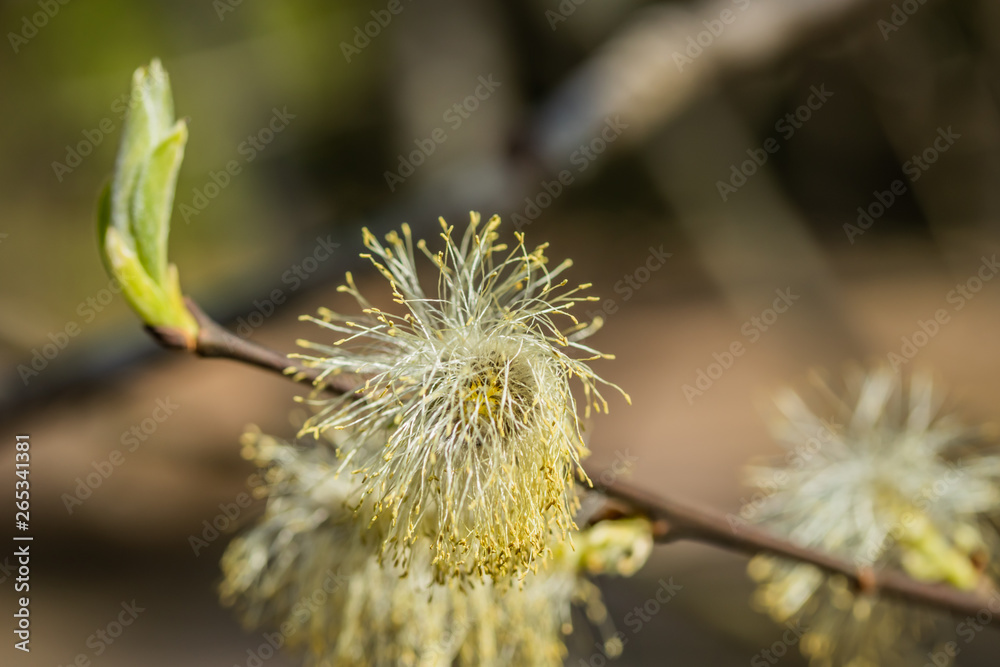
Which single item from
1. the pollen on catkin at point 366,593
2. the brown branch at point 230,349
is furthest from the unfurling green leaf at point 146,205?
the pollen on catkin at point 366,593

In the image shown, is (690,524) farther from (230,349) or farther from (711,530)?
(230,349)

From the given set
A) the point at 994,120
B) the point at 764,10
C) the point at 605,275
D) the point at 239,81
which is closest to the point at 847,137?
the point at 994,120

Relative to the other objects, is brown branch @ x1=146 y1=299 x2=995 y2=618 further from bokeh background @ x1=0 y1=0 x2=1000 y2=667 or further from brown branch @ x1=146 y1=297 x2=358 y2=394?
bokeh background @ x1=0 y1=0 x2=1000 y2=667

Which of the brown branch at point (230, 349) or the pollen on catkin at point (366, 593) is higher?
the brown branch at point (230, 349)

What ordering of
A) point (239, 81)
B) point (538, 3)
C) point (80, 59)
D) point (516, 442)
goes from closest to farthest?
1. point (516, 442)
2. point (80, 59)
3. point (239, 81)
4. point (538, 3)

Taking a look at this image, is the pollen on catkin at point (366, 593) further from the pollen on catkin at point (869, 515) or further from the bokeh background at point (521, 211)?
the bokeh background at point (521, 211)

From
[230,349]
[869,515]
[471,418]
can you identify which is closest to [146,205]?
[230,349]

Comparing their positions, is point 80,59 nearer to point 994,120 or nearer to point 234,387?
point 234,387
